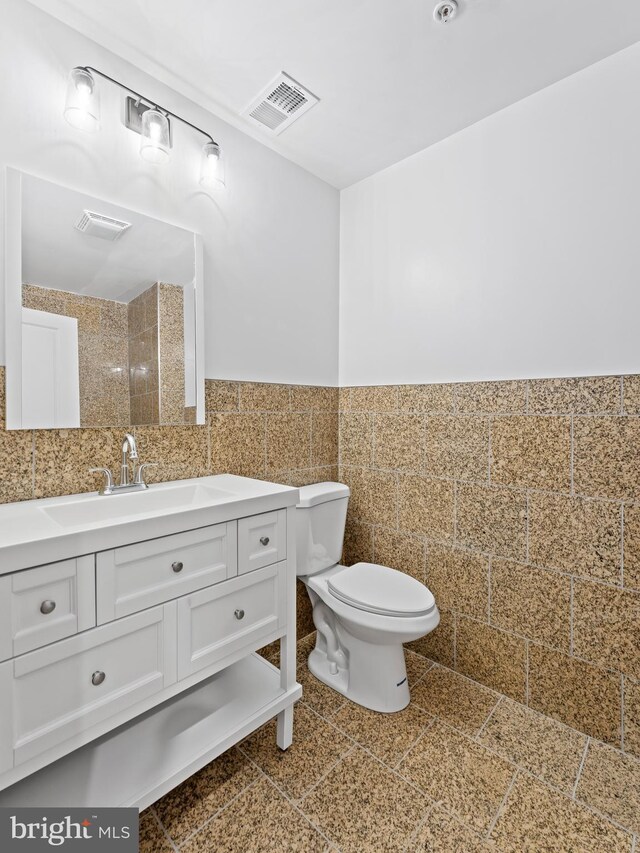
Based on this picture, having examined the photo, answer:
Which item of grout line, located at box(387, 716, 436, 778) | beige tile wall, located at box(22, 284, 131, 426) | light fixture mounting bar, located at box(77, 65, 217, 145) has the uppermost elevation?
light fixture mounting bar, located at box(77, 65, 217, 145)

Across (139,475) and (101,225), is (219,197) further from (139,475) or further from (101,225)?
(139,475)

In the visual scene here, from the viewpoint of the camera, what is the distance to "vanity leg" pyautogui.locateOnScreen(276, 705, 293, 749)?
58.4 inches

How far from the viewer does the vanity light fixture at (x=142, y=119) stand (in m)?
1.35

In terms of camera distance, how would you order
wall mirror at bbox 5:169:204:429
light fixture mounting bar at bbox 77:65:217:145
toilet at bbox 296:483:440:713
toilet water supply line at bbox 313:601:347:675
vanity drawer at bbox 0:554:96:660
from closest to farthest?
vanity drawer at bbox 0:554:96:660 → wall mirror at bbox 5:169:204:429 → light fixture mounting bar at bbox 77:65:217:145 → toilet at bbox 296:483:440:713 → toilet water supply line at bbox 313:601:347:675

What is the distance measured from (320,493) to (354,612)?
21.7 inches

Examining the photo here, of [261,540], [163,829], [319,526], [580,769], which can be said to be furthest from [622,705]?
[163,829]

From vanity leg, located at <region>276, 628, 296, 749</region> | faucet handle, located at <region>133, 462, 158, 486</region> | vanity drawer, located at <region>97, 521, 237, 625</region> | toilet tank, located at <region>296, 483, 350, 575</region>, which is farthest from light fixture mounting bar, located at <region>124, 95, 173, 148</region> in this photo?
vanity leg, located at <region>276, 628, 296, 749</region>

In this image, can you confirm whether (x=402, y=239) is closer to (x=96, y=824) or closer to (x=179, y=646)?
(x=179, y=646)

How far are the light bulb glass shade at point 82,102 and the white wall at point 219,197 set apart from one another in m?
0.03

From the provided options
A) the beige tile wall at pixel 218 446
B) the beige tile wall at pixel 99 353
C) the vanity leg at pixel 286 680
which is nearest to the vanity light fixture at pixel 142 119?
the beige tile wall at pixel 99 353

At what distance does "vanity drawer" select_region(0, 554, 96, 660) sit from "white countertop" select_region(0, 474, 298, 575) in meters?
0.03

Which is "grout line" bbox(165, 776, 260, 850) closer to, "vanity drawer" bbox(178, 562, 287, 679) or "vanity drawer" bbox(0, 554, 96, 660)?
"vanity drawer" bbox(178, 562, 287, 679)
